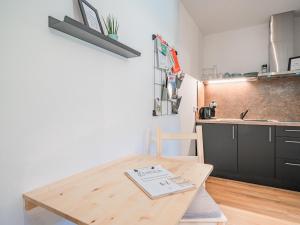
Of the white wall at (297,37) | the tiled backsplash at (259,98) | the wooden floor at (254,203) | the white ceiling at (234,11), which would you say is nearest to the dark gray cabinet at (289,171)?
the wooden floor at (254,203)

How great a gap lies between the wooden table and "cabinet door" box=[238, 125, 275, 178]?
196 cm

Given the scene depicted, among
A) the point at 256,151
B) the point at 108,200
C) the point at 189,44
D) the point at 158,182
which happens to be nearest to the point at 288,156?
the point at 256,151

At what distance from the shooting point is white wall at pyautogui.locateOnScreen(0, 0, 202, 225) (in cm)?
76

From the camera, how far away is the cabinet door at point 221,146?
2.77 metres

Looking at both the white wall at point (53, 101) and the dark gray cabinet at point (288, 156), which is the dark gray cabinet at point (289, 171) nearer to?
the dark gray cabinet at point (288, 156)

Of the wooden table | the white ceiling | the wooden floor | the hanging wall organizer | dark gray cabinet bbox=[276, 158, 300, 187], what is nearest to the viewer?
the wooden table

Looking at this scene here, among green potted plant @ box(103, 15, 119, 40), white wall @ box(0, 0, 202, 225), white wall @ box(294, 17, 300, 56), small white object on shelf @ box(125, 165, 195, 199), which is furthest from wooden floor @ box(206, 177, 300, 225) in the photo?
white wall @ box(294, 17, 300, 56)

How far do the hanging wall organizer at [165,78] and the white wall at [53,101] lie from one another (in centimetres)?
42

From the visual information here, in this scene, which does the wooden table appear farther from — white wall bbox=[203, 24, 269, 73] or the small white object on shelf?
white wall bbox=[203, 24, 269, 73]

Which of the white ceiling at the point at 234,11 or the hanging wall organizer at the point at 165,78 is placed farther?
the white ceiling at the point at 234,11

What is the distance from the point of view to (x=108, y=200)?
2.35 ft

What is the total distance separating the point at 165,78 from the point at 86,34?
1.19 m

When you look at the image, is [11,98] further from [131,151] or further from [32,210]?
[131,151]

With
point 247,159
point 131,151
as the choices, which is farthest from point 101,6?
point 247,159
